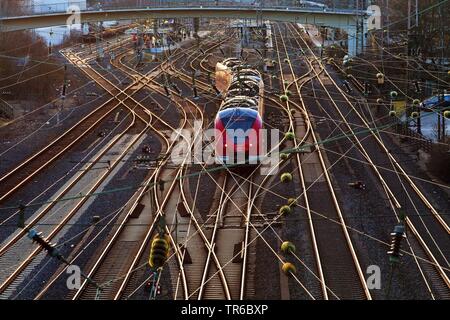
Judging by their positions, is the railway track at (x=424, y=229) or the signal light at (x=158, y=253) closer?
the signal light at (x=158, y=253)

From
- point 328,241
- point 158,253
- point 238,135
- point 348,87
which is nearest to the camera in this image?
point 158,253

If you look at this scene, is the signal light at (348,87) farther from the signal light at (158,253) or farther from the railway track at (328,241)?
the signal light at (158,253)

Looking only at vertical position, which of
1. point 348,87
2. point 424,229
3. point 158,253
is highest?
point 348,87

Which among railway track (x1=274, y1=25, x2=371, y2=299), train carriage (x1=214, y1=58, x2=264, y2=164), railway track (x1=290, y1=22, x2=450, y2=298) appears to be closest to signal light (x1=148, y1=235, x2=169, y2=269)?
railway track (x1=274, y1=25, x2=371, y2=299)

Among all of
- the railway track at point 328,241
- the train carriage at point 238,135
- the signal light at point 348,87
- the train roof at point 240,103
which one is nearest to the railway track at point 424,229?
the railway track at point 328,241

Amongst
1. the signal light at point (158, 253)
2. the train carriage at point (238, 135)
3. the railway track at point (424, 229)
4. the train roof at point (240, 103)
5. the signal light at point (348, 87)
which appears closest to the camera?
the signal light at point (158, 253)

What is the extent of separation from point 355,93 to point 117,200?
14.4m

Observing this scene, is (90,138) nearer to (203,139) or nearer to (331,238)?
(203,139)

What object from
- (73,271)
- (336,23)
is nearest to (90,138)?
(73,271)

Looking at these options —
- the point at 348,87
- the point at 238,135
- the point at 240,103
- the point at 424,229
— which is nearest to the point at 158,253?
the point at 424,229

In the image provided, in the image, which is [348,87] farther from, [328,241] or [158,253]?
[158,253]

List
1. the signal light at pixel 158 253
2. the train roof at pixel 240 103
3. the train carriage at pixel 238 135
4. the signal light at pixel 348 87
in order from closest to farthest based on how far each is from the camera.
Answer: the signal light at pixel 158 253, the train carriage at pixel 238 135, the train roof at pixel 240 103, the signal light at pixel 348 87

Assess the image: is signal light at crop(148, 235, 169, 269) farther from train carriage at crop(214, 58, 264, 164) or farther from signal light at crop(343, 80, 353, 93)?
signal light at crop(343, 80, 353, 93)

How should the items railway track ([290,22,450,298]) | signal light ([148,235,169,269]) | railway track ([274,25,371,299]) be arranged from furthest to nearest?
railway track ([290,22,450,298]), railway track ([274,25,371,299]), signal light ([148,235,169,269])
